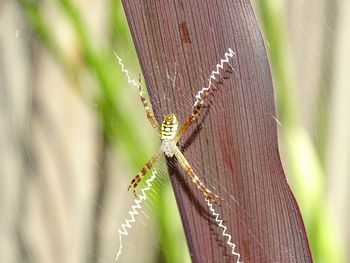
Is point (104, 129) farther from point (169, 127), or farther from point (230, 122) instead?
point (230, 122)

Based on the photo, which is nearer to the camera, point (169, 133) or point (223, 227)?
point (223, 227)

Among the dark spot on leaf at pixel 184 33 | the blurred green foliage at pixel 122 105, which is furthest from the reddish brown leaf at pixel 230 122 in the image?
the blurred green foliage at pixel 122 105

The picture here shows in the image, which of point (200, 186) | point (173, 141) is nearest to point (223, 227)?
point (200, 186)

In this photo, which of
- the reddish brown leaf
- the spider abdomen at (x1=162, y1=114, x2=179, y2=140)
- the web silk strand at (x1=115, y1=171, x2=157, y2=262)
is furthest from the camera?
the web silk strand at (x1=115, y1=171, x2=157, y2=262)

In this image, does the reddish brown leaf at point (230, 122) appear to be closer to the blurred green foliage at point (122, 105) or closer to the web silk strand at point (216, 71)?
the web silk strand at point (216, 71)

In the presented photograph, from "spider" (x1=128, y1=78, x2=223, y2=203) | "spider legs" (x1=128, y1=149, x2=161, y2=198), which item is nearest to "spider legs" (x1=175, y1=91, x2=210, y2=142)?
"spider" (x1=128, y1=78, x2=223, y2=203)

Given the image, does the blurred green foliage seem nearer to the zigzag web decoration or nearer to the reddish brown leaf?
the zigzag web decoration

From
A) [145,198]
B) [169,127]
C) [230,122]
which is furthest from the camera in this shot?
[145,198]

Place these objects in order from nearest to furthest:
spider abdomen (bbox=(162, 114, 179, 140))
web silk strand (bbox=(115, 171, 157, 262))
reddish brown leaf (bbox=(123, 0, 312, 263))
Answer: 1. reddish brown leaf (bbox=(123, 0, 312, 263))
2. spider abdomen (bbox=(162, 114, 179, 140))
3. web silk strand (bbox=(115, 171, 157, 262))
